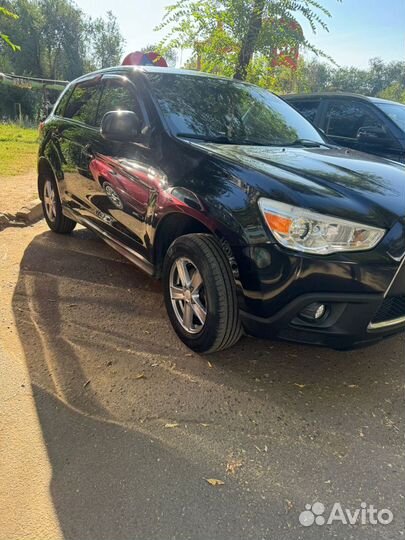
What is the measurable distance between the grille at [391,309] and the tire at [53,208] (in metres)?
3.49

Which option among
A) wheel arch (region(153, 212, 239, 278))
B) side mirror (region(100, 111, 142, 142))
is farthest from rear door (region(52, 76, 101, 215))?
wheel arch (region(153, 212, 239, 278))

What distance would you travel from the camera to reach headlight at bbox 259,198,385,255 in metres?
2.09

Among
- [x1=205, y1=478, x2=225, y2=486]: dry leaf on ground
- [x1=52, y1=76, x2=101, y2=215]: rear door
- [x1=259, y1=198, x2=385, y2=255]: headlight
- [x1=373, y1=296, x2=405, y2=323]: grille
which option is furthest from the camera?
[x1=52, y1=76, x2=101, y2=215]: rear door

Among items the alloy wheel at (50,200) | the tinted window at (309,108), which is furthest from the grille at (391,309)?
the tinted window at (309,108)

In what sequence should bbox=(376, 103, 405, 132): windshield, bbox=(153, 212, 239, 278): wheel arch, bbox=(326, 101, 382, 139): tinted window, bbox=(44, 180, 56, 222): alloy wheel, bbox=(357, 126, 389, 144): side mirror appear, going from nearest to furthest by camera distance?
1. bbox=(153, 212, 239, 278): wheel arch
2. bbox=(44, 180, 56, 222): alloy wheel
3. bbox=(357, 126, 389, 144): side mirror
4. bbox=(376, 103, 405, 132): windshield
5. bbox=(326, 101, 382, 139): tinted window

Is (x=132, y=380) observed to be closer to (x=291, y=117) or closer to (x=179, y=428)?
(x=179, y=428)

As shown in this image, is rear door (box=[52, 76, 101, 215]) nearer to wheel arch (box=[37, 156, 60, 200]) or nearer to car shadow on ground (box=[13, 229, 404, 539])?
wheel arch (box=[37, 156, 60, 200])

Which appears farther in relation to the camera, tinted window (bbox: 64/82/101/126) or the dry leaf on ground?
tinted window (bbox: 64/82/101/126)

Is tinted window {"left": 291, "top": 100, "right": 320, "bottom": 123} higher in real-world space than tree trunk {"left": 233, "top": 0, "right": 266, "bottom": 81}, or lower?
lower

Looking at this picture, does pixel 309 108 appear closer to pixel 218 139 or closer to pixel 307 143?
pixel 307 143

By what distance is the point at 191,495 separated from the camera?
1.81 m

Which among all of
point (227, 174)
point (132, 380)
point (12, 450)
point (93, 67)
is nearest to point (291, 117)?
point (227, 174)

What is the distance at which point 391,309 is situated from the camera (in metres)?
2.34

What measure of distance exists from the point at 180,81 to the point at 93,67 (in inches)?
2260
